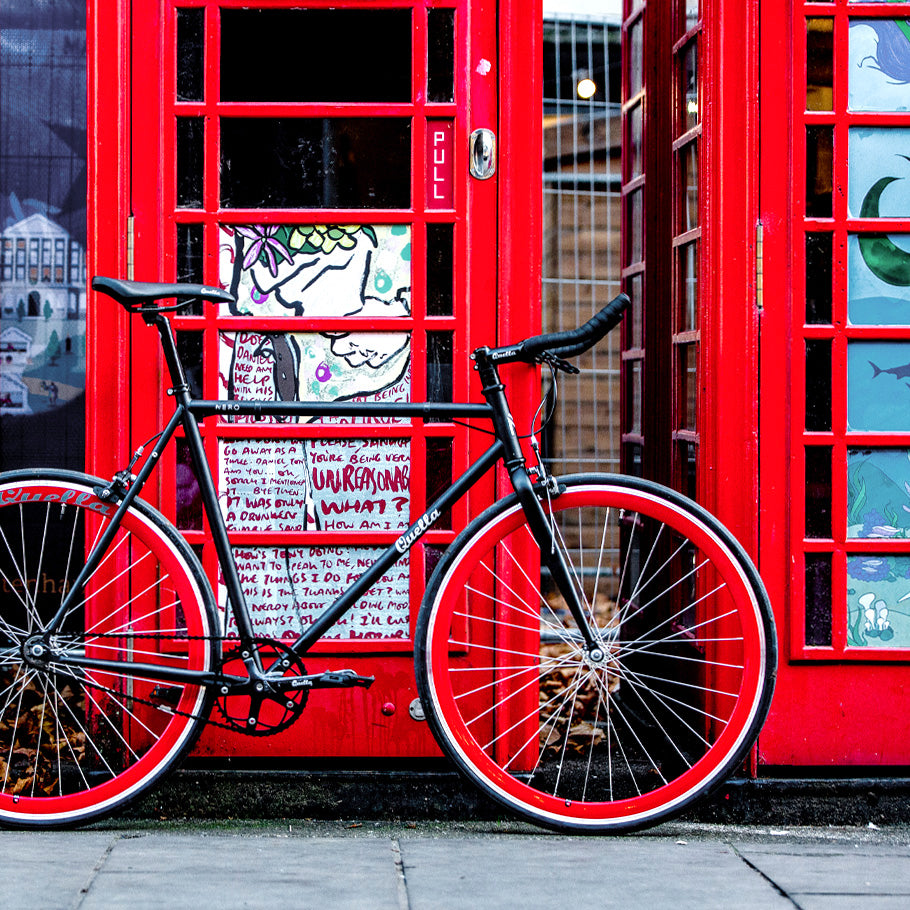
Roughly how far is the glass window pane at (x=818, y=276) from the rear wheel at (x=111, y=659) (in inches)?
77.1

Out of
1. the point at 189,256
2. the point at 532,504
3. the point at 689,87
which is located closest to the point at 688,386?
the point at 689,87

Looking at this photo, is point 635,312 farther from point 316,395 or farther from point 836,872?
point 836,872

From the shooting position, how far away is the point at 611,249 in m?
7.31

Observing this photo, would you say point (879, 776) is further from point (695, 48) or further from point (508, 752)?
point (695, 48)

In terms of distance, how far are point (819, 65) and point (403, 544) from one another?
1909mm

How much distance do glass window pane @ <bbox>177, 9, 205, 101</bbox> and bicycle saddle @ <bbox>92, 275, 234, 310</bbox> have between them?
72cm

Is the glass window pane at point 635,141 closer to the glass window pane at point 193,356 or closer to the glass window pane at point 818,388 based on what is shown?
the glass window pane at point 818,388

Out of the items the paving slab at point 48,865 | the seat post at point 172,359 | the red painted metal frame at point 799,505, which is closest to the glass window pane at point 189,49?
the seat post at point 172,359

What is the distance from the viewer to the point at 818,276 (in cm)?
339

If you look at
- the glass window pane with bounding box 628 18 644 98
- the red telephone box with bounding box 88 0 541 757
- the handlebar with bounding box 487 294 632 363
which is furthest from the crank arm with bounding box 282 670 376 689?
the glass window pane with bounding box 628 18 644 98

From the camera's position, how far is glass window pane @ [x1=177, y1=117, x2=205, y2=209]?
11.1ft

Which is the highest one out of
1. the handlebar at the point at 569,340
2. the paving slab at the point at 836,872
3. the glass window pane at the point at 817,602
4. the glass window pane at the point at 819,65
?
the glass window pane at the point at 819,65

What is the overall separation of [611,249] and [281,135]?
13.9 feet

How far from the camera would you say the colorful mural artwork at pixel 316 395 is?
3.38 meters
